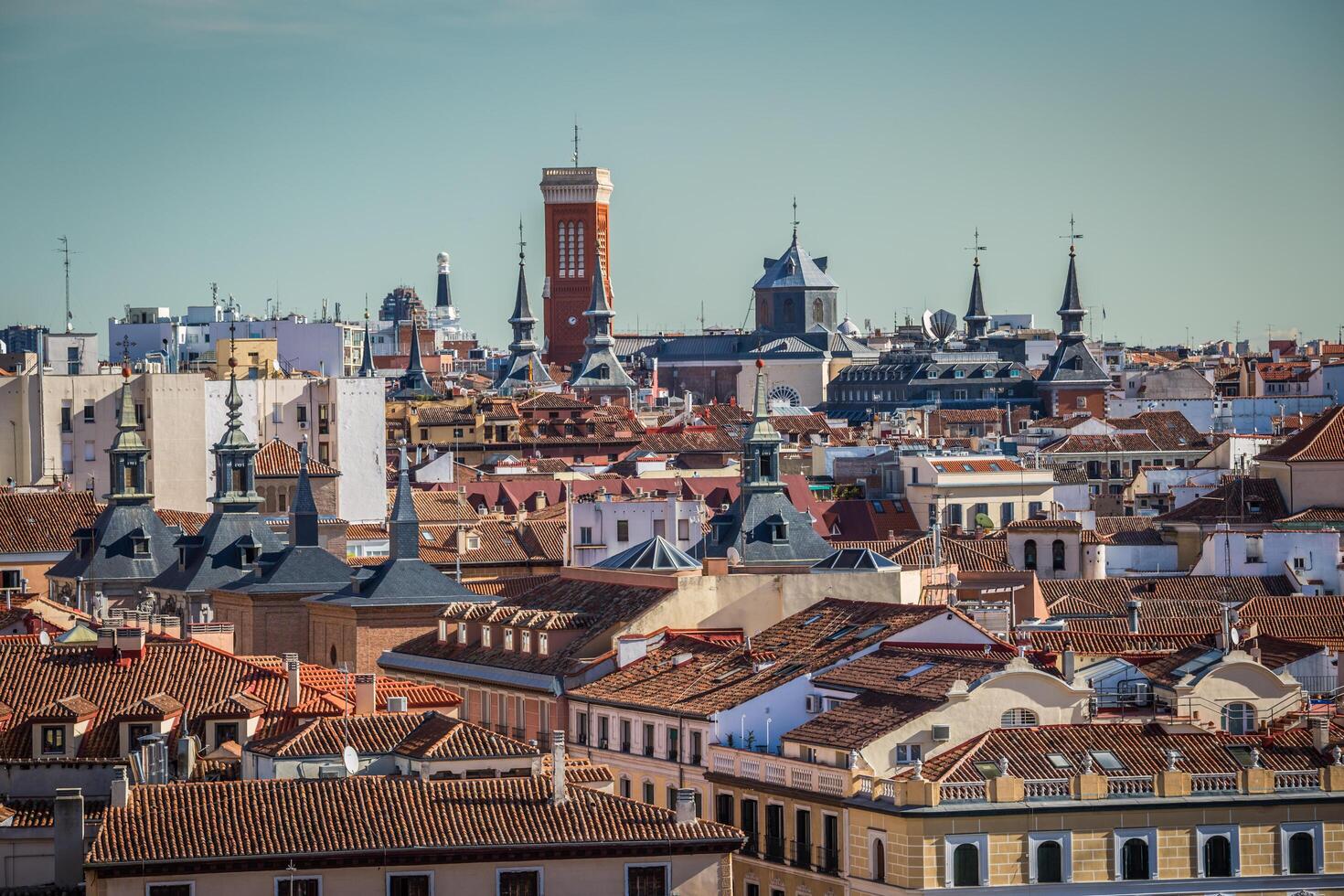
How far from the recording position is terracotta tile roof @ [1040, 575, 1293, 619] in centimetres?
7206

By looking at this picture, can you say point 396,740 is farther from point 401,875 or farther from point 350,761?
point 401,875

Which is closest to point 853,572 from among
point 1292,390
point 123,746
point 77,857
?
point 123,746

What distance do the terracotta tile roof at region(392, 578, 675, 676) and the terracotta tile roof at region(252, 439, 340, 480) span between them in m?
26.7

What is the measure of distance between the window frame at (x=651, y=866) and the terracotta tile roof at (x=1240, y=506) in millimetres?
52784

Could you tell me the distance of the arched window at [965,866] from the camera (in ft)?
134

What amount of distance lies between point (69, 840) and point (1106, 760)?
12.5m

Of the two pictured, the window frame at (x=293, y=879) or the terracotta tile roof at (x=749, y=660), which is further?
the terracotta tile roof at (x=749, y=660)

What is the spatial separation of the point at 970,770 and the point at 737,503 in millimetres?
37181

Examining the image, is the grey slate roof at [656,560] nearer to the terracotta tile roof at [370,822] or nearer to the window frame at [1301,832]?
the window frame at [1301,832]

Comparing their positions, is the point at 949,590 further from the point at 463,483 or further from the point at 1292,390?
the point at 1292,390

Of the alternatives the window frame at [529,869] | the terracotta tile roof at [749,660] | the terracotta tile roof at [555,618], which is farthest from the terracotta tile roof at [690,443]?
the window frame at [529,869]

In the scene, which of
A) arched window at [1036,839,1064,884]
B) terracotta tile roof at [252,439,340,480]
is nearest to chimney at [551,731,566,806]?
arched window at [1036,839,1064,884]

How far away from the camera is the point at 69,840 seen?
3922 cm

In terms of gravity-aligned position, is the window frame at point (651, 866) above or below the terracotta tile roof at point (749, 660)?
below
